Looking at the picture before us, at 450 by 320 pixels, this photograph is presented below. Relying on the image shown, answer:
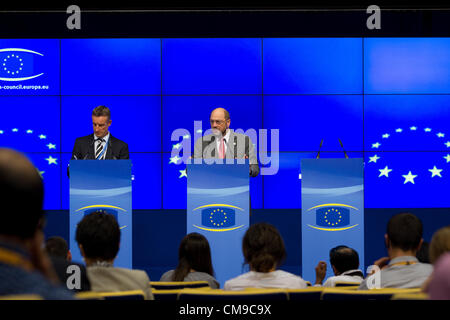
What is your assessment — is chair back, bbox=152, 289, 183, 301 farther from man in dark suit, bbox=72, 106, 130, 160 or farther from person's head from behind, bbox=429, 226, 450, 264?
man in dark suit, bbox=72, 106, 130, 160

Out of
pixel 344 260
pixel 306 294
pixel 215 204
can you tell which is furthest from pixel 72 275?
pixel 215 204

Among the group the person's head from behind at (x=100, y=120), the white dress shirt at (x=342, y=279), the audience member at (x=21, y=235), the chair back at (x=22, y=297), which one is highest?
the person's head from behind at (x=100, y=120)

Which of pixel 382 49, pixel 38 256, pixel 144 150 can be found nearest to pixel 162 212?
pixel 144 150

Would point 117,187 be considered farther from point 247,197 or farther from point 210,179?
point 247,197

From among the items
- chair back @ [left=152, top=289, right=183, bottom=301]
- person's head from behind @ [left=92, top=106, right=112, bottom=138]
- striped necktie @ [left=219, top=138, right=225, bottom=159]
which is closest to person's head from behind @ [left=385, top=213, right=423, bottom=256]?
chair back @ [left=152, top=289, right=183, bottom=301]

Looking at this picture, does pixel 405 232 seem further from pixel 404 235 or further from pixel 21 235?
pixel 21 235

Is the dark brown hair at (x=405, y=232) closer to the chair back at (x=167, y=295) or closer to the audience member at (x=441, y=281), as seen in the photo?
the chair back at (x=167, y=295)

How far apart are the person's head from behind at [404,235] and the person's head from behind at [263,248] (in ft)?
1.78

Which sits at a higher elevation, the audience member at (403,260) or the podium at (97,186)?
the podium at (97,186)

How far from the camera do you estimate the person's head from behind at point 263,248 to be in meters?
2.98

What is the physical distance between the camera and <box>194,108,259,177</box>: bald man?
5145 millimetres

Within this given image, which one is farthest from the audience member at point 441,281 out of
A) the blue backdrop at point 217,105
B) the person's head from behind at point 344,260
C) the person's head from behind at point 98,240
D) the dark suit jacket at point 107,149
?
the blue backdrop at point 217,105

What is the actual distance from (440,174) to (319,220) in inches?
132
